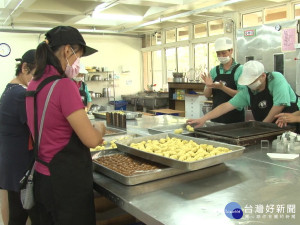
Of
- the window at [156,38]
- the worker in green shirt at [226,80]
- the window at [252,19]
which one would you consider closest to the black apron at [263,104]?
the worker in green shirt at [226,80]

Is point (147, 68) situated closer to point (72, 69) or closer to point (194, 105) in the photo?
point (194, 105)

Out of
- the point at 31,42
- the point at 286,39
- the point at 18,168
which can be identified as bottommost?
the point at 18,168

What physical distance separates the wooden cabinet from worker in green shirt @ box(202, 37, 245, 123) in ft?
10.9

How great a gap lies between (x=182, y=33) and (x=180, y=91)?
1.95m

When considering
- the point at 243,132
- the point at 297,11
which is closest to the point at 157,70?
the point at 297,11

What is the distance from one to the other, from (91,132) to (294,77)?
4.13 m

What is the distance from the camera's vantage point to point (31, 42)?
8.41 meters

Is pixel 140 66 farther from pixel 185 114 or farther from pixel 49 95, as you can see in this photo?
pixel 49 95

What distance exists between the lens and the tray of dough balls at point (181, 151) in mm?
1643

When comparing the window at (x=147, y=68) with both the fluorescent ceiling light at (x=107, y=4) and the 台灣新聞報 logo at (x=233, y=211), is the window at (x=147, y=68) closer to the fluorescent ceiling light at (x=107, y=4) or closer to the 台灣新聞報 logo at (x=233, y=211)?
the fluorescent ceiling light at (x=107, y=4)

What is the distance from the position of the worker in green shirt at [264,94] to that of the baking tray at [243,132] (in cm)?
13

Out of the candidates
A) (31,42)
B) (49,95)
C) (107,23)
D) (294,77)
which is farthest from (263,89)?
(31,42)

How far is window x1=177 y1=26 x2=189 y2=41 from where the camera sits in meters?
8.45

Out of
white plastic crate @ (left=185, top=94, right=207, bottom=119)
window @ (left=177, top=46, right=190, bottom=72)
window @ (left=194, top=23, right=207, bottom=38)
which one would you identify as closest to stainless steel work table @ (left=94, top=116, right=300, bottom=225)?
white plastic crate @ (left=185, top=94, right=207, bottom=119)
